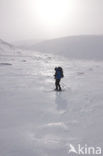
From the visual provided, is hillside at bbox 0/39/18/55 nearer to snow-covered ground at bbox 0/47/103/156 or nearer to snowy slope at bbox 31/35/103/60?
snowy slope at bbox 31/35/103/60

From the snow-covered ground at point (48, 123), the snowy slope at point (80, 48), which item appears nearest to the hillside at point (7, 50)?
the snowy slope at point (80, 48)

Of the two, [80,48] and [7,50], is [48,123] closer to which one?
[7,50]

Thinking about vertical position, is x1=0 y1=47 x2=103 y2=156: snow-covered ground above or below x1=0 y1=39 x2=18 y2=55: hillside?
below

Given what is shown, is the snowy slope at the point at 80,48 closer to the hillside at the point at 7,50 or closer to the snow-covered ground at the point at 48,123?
the hillside at the point at 7,50

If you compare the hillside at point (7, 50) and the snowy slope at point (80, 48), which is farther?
the snowy slope at point (80, 48)

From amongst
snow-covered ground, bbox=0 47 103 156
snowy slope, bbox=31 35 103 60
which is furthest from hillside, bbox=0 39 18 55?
snow-covered ground, bbox=0 47 103 156

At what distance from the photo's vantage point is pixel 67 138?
6.19 meters

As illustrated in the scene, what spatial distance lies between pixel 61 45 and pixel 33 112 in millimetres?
81401

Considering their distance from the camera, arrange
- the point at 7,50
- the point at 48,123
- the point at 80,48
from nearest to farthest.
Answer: the point at 48,123
the point at 7,50
the point at 80,48

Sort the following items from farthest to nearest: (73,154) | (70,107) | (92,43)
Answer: (92,43) → (70,107) → (73,154)

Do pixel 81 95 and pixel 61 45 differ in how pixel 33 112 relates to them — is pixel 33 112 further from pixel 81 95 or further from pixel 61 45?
pixel 61 45

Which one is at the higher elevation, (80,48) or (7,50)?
(80,48)

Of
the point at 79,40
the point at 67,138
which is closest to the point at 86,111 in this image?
the point at 67,138

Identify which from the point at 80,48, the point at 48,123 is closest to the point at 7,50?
the point at 80,48
